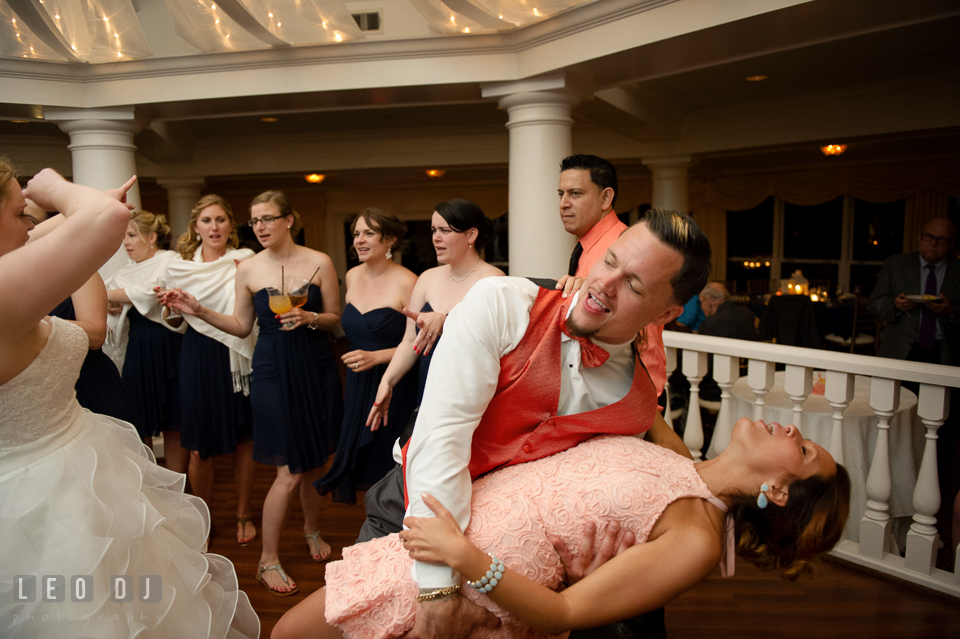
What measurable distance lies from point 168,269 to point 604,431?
8.30 ft

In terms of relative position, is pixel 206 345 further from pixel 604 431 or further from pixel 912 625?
pixel 912 625

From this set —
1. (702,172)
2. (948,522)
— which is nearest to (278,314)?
(948,522)

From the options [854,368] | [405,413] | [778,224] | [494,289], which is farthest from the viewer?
[778,224]

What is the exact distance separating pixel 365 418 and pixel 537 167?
203 centimetres

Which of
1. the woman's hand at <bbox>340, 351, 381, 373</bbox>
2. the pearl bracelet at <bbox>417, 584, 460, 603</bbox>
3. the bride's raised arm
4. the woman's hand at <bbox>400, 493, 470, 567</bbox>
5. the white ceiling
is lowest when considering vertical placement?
the pearl bracelet at <bbox>417, 584, 460, 603</bbox>

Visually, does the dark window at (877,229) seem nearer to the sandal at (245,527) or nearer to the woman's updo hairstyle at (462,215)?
the woman's updo hairstyle at (462,215)

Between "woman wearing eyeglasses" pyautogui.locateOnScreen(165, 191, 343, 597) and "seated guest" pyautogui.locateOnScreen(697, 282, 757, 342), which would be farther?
"seated guest" pyautogui.locateOnScreen(697, 282, 757, 342)

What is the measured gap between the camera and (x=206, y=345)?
3090mm

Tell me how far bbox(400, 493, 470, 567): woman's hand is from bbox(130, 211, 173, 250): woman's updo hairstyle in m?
2.74

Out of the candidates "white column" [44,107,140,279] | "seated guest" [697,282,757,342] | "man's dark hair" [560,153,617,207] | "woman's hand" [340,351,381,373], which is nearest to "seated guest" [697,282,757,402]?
"seated guest" [697,282,757,342]

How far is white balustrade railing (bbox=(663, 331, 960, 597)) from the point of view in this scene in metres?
2.37

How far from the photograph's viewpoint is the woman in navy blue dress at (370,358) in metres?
2.67

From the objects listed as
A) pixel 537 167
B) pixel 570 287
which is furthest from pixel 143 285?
pixel 570 287

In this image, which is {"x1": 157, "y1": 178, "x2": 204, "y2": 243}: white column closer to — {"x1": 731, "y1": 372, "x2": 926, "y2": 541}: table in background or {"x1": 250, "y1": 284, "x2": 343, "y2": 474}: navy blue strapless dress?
{"x1": 250, "y1": 284, "x2": 343, "y2": 474}: navy blue strapless dress
